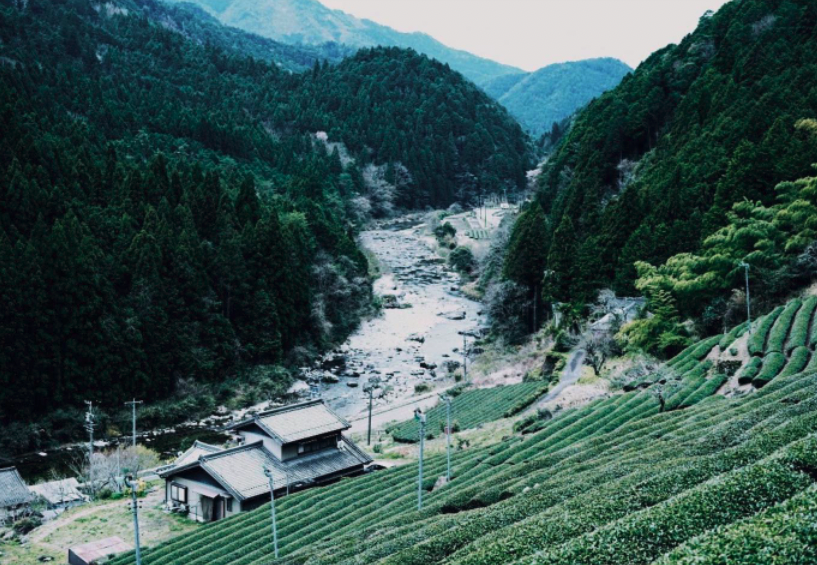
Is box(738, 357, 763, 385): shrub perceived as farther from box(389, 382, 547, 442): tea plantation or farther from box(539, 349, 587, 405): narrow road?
box(389, 382, 547, 442): tea plantation

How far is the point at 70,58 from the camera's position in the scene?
95250mm

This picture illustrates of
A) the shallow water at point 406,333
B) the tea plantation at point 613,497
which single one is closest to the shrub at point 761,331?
the tea plantation at point 613,497

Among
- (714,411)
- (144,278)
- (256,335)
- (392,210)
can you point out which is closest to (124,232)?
(144,278)

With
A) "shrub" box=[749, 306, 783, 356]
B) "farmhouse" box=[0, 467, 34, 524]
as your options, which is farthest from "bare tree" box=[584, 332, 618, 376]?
"farmhouse" box=[0, 467, 34, 524]

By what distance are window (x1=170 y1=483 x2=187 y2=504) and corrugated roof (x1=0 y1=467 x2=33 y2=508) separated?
6.51 metres

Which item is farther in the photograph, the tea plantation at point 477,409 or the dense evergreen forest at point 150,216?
the dense evergreen forest at point 150,216

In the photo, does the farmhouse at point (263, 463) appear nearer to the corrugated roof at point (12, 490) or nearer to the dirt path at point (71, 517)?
the dirt path at point (71, 517)

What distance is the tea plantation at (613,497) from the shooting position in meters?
10.9

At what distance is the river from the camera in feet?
149

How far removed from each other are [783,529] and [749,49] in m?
61.3

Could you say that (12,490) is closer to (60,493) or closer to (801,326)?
(60,493)

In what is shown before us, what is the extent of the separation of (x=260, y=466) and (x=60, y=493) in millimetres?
10125

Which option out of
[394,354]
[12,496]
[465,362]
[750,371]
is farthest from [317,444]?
[394,354]

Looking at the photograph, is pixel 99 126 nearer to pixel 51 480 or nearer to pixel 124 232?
pixel 124 232
